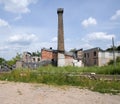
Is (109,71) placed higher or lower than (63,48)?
lower

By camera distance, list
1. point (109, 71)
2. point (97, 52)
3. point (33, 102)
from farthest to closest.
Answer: point (97, 52) → point (109, 71) → point (33, 102)

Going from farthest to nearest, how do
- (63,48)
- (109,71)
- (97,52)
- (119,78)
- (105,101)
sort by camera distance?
(97,52) → (63,48) → (109,71) → (119,78) → (105,101)

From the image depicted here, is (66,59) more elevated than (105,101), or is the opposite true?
(66,59)

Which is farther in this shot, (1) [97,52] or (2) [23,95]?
(1) [97,52]

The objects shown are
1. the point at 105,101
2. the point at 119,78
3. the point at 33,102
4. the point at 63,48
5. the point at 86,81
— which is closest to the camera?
the point at 33,102

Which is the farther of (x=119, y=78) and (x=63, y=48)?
(x=63, y=48)

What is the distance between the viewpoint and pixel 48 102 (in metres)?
11.0

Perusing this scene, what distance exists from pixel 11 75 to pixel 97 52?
46.4 meters

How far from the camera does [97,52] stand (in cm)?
6606

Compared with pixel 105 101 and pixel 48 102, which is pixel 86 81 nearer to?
pixel 105 101

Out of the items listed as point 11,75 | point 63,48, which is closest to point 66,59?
point 63,48

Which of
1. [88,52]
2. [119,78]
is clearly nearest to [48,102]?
[119,78]

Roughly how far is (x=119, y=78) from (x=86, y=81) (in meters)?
2.75

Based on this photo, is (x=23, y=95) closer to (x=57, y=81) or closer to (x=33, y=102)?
(x=33, y=102)
